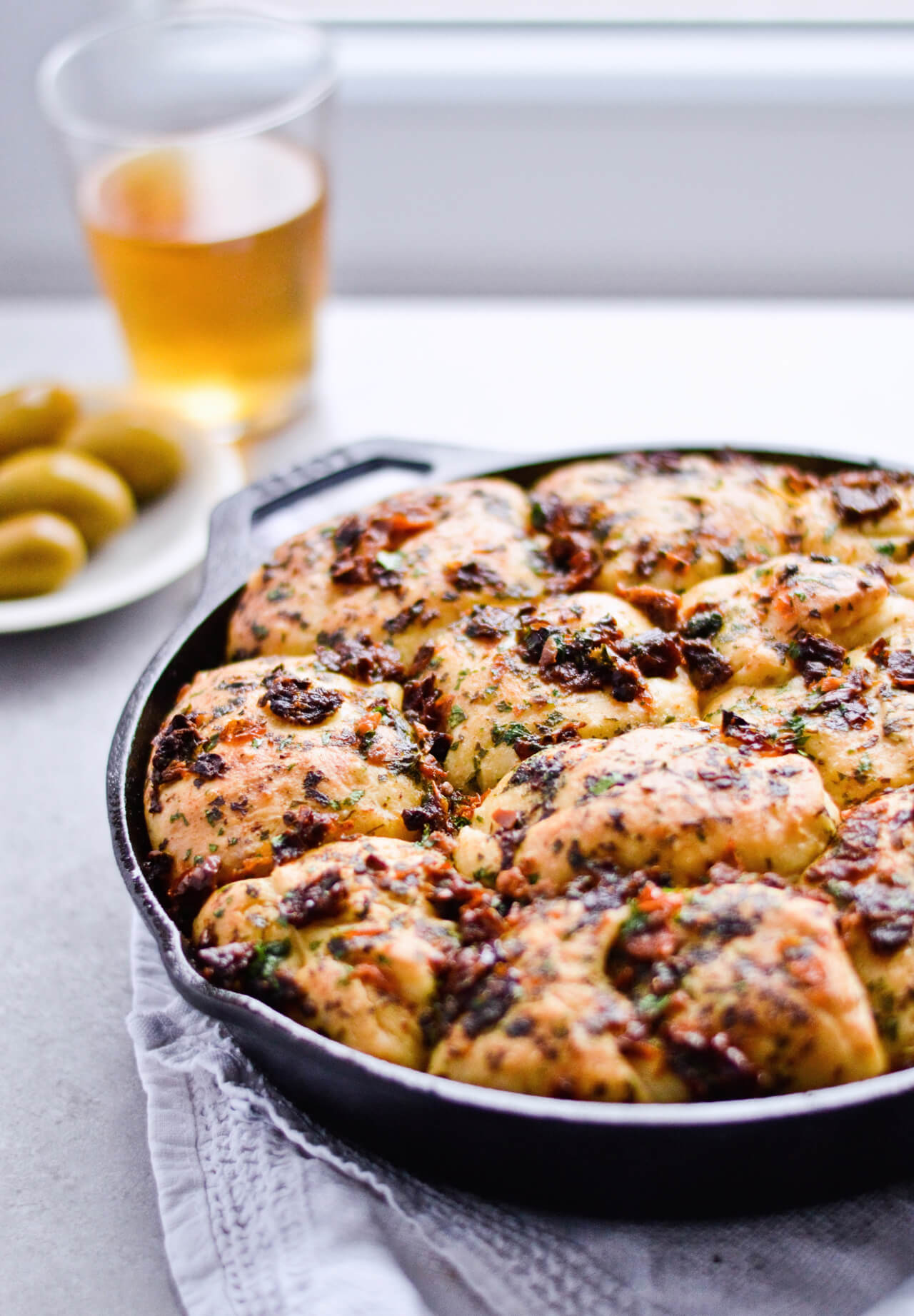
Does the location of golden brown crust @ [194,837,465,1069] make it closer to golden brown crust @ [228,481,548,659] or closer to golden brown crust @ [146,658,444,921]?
golden brown crust @ [146,658,444,921]

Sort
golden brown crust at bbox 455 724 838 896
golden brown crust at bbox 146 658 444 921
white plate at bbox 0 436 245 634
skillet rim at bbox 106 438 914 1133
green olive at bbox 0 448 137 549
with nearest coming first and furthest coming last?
skillet rim at bbox 106 438 914 1133 → golden brown crust at bbox 455 724 838 896 → golden brown crust at bbox 146 658 444 921 → white plate at bbox 0 436 245 634 → green olive at bbox 0 448 137 549

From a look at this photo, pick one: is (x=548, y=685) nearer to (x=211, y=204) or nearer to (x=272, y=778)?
(x=272, y=778)

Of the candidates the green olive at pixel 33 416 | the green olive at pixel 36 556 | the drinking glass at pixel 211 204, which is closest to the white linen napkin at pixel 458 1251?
the green olive at pixel 36 556

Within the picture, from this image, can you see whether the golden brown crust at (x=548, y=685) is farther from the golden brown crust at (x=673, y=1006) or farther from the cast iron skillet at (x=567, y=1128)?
the cast iron skillet at (x=567, y=1128)

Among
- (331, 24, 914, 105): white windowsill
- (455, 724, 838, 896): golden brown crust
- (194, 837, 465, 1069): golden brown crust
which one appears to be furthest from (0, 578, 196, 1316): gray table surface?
(331, 24, 914, 105): white windowsill

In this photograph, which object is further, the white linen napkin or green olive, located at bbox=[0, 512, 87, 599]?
green olive, located at bbox=[0, 512, 87, 599]

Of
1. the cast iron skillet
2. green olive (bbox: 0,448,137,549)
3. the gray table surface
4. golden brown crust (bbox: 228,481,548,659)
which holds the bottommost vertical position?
the gray table surface
